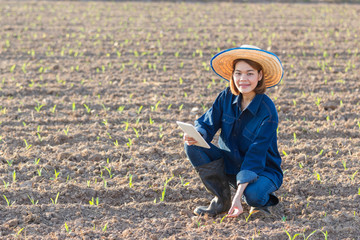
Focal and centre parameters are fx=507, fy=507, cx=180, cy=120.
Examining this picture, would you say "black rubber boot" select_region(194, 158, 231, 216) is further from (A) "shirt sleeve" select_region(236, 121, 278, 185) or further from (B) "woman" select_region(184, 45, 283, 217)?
(A) "shirt sleeve" select_region(236, 121, 278, 185)

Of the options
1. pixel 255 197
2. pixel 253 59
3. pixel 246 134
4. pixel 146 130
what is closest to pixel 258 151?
pixel 246 134

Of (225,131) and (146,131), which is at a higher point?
(225,131)

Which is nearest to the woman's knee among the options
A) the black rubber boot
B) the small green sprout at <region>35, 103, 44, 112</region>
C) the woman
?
the woman

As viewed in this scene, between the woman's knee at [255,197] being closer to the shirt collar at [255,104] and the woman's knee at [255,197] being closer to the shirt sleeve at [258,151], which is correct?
the shirt sleeve at [258,151]

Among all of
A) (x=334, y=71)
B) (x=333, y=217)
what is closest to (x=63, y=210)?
(x=333, y=217)

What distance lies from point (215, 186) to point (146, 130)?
1.72 m

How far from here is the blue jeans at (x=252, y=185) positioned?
10.5ft

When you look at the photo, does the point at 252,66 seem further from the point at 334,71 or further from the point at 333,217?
the point at 334,71

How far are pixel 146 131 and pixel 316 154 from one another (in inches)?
63.9

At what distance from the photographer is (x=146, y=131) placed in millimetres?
4969

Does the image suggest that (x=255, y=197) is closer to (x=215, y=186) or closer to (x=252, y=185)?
(x=252, y=185)

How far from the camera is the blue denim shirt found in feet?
10.5

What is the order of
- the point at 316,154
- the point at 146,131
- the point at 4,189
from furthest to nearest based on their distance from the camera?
the point at 146,131
the point at 316,154
the point at 4,189

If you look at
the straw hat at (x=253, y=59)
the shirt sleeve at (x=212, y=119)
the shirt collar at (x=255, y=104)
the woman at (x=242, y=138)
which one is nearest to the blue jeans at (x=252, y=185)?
the woman at (x=242, y=138)
